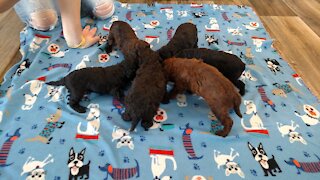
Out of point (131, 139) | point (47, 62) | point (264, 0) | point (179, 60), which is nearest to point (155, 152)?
point (131, 139)

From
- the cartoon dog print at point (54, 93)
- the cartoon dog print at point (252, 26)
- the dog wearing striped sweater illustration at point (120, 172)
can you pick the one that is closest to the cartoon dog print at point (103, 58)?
the cartoon dog print at point (54, 93)

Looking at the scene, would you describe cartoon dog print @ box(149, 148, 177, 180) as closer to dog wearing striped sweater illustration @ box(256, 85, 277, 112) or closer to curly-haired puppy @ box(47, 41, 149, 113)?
curly-haired puppy @ box(47, 41, 149, 113)

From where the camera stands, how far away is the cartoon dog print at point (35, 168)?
3.34ft

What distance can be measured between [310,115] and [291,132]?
19cm

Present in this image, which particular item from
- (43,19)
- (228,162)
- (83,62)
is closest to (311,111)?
(228,162)

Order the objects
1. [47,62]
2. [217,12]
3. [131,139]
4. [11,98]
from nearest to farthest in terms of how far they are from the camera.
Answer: [131,139]
[11,98]
[47,62]
[217,12]

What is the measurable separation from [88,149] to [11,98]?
53 centimetres

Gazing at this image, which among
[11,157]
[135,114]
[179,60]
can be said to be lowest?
[11,157]

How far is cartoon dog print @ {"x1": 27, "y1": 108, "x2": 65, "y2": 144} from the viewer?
3.78 ft

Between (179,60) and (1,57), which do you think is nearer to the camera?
(179,60)

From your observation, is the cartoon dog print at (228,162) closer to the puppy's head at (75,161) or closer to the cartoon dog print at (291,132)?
the cartoon dog print at (291,132)

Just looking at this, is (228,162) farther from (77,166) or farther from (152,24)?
(152,24)

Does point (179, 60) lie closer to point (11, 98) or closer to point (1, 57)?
point (11, 98)

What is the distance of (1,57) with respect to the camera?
1.64 m
